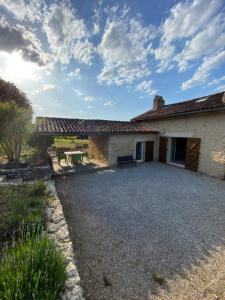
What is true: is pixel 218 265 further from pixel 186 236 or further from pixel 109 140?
pixel 109 140

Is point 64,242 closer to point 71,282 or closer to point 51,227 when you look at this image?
point 51,227

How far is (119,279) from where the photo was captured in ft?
9.17

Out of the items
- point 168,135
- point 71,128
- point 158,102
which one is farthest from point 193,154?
point 71,128

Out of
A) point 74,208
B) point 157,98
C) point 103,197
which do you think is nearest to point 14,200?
point 74,208

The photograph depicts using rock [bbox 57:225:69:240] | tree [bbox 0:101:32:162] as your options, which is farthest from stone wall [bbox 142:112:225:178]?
tree [bbox 0:101:32:162]

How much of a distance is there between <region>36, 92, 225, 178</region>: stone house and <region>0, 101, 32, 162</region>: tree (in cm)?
79

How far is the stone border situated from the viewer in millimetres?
2117

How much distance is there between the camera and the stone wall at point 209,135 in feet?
29.5

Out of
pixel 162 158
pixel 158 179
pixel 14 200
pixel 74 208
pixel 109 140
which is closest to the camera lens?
pixel 14 200

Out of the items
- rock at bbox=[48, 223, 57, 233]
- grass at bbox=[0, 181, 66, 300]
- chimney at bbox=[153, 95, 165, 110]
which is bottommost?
rock at bbox=[48, 223, 57, 233]

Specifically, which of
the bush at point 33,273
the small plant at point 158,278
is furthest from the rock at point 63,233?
the small plant at point 158,278

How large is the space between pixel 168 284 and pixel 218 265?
1.26 meters

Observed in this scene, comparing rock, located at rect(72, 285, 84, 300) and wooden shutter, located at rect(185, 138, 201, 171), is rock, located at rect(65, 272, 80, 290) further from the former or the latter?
wooden shutter, located at rect(185, 138, 201, 171)

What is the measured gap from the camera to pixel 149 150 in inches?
523
